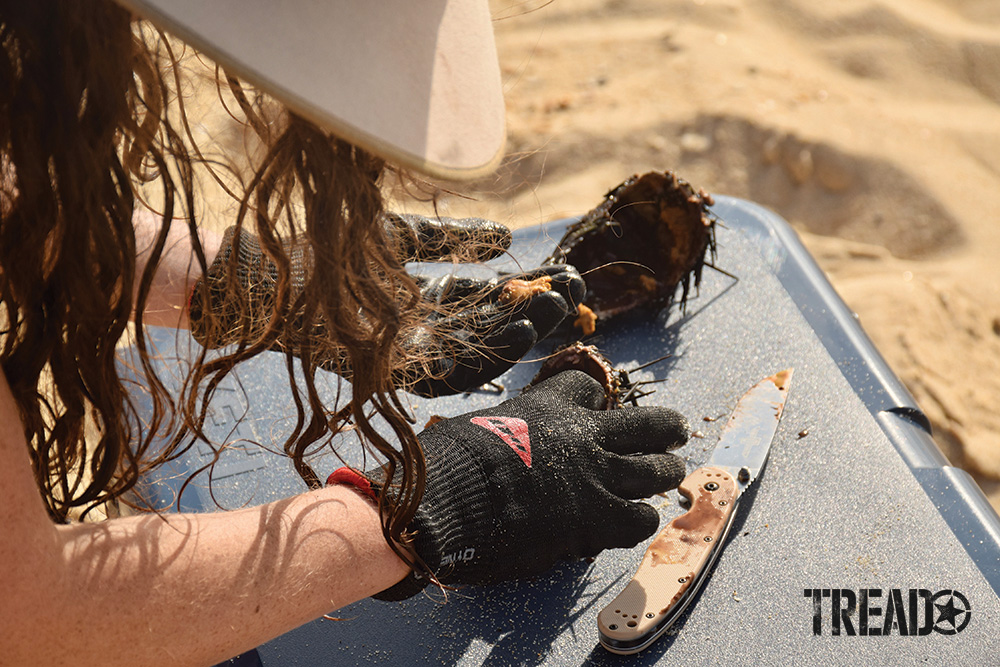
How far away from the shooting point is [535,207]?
9.18ft

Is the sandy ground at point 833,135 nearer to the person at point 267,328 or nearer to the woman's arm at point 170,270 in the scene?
the woman's arm at point 170,270

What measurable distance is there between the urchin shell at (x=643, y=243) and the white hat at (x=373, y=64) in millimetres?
929

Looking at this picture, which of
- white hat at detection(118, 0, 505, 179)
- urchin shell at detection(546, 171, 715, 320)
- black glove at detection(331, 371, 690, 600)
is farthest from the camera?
urchin shell at detection(546, 171, 715, 320)

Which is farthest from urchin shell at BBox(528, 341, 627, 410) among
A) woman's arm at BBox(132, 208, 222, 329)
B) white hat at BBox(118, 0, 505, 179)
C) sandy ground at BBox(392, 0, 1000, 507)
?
sandy ground at BBox(392, 0, 1000, 507)

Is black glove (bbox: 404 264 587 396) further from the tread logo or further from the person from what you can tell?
the tread logo

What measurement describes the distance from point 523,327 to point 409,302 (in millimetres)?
294

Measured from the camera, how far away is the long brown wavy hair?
626 millimetres

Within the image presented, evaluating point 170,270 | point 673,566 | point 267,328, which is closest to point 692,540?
point 673,566

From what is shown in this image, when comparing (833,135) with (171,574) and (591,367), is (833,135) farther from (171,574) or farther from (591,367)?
(171,574)

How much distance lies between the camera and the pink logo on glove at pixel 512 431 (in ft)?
3.13

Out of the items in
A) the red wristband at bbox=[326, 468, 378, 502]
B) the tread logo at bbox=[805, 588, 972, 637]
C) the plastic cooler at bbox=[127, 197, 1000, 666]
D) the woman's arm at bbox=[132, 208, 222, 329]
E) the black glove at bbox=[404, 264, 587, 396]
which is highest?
the woman's arm at bbox=[132, 208, 222, 329]

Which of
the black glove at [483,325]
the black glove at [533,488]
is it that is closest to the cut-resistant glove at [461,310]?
the black glove at [483,325]

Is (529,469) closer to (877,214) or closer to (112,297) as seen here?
(112,297)

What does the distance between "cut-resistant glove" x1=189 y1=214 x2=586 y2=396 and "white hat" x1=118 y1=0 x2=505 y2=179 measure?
0.49 m
